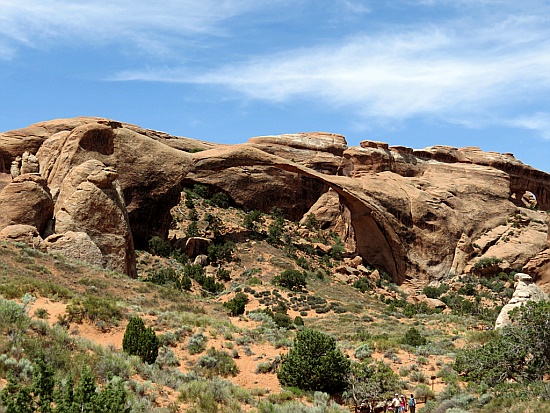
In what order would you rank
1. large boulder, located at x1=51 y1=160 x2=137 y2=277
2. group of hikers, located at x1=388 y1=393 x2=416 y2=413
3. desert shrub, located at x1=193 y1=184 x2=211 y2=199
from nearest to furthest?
group of hikers, located at x1=388 y1=393 x2=416 y2=413 → large boulder, located at x1=51 y1=160 x2=137 y2=277 → desert shrub, located at x1=193 y1=184 x2=211 y2=199

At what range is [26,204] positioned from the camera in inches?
1071

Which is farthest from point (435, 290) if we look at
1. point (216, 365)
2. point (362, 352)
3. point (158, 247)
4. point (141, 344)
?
point (141, 344)

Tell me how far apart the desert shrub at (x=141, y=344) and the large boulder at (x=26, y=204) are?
13.2 metres

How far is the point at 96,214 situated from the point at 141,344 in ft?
44.1

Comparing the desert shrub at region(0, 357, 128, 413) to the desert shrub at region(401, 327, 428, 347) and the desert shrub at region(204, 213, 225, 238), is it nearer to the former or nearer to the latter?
the desert shrub at region(401, 327, 428, 347)

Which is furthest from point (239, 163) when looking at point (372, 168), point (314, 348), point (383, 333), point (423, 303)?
point (314, 348)

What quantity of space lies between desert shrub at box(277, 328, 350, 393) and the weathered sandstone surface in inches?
492

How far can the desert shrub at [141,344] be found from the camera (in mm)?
15852

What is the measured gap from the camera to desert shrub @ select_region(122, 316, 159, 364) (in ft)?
52.0

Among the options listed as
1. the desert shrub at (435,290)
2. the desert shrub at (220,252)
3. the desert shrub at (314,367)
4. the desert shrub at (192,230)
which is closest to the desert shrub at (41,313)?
the desert shrub at (314,367)

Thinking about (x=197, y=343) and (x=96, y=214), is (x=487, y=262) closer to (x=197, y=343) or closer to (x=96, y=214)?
(x=96, y=214)

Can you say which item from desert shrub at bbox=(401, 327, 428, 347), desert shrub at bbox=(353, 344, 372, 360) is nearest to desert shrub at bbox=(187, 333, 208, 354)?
desert shrub at bbox=(353, 344, 372, 360)

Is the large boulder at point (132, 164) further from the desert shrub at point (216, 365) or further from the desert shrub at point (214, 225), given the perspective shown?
the desert shrub at point (216, 365)

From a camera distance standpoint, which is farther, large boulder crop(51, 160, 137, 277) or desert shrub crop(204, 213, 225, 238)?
desert shrub crop(204, 213, 225, 238)
